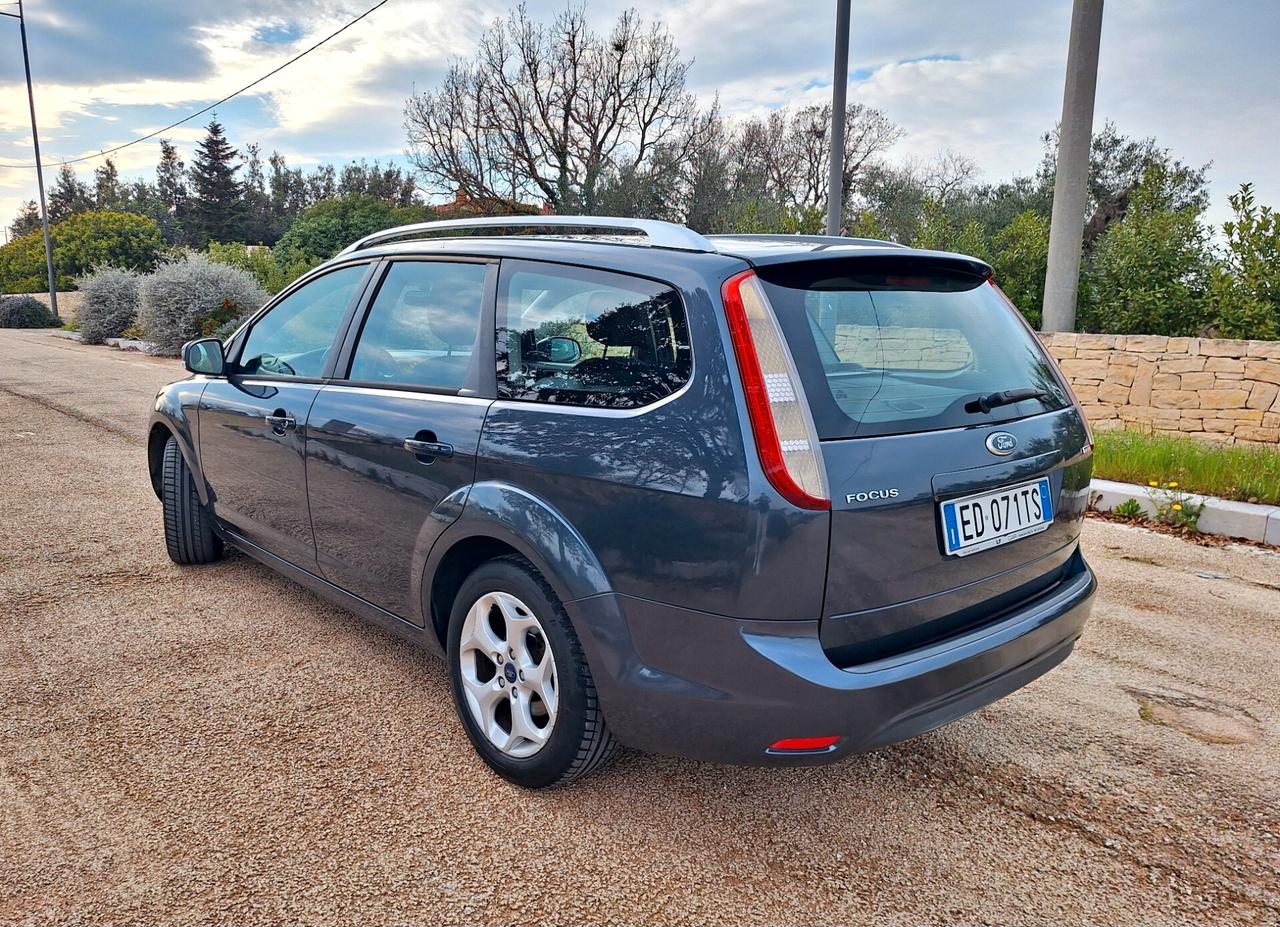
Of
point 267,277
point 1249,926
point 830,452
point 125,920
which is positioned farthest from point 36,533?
point 267,277

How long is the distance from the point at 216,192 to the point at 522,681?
73279 mm

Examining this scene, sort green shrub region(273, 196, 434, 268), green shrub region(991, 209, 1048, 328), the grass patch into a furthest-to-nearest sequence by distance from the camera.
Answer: green shrub region(273, 196, 434, 268) → green shrub region(991, 209, 1048, 328) → the grass patch

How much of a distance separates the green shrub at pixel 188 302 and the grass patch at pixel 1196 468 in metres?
16.8

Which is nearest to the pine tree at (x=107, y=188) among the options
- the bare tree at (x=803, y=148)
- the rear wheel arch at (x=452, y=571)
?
the bare tree at (x=803, y=148)

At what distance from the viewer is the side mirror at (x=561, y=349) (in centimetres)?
246

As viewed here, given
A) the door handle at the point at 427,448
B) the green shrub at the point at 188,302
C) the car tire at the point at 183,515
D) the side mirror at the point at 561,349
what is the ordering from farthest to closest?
the green shrub at the point at 188,302 → the car tire at the point at 183,515 → the door handle at the point at 427,448 → the side mirror at the point at 561,349

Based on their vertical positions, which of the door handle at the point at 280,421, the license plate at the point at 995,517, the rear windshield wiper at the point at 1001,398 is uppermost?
the rear windshield wiper at the point at 1001,398

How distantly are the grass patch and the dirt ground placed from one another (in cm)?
232

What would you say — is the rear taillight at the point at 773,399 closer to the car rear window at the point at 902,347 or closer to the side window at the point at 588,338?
the car rear window at the point at 902,347

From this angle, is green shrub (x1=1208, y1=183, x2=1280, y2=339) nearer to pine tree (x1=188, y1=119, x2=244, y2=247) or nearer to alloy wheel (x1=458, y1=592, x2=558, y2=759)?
alloy wheel (x1=458, y1=592, x2=558, y2=759)

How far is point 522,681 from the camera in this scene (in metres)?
2.52

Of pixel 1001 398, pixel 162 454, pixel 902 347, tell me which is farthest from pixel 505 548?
pixel 162 454

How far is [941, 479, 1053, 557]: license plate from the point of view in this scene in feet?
7.26

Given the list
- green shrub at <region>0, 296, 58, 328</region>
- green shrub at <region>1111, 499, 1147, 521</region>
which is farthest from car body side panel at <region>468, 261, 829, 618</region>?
green shrub at <region>0, 296, 58, 328</region>
